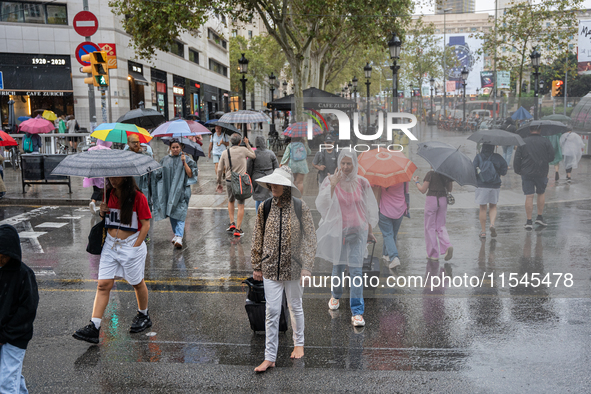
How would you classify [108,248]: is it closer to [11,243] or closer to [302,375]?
[11,243]

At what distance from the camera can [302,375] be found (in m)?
4.61

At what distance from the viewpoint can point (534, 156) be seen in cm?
1000

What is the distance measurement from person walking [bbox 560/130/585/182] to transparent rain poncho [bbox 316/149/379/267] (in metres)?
7.69

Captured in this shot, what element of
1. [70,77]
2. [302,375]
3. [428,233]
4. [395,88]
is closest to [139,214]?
[302,375]

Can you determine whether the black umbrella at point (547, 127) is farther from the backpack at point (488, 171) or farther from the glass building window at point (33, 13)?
the glass building window at point (33, 13)

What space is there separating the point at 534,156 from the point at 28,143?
17283mm

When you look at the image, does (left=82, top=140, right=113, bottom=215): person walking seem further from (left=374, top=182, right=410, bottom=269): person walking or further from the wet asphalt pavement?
(left=374, top=182, right=410, bottom=269): person walking

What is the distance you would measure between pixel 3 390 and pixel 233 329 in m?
2.46

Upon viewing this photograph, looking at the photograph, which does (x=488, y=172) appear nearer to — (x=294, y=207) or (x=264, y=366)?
(x=294, y=207)

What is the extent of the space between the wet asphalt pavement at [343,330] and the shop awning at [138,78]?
26.5 meters

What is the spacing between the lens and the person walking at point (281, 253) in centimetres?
471

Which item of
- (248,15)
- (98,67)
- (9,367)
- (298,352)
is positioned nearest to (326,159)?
(298,352)

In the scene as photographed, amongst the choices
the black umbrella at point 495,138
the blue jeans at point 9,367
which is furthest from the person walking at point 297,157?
the blue jeans at point 9,367

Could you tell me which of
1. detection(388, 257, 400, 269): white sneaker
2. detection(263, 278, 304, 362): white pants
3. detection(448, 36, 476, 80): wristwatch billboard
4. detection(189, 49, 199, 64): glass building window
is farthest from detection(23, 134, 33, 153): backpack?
detection(448, 36, 476, 80): wristwatch billboard
